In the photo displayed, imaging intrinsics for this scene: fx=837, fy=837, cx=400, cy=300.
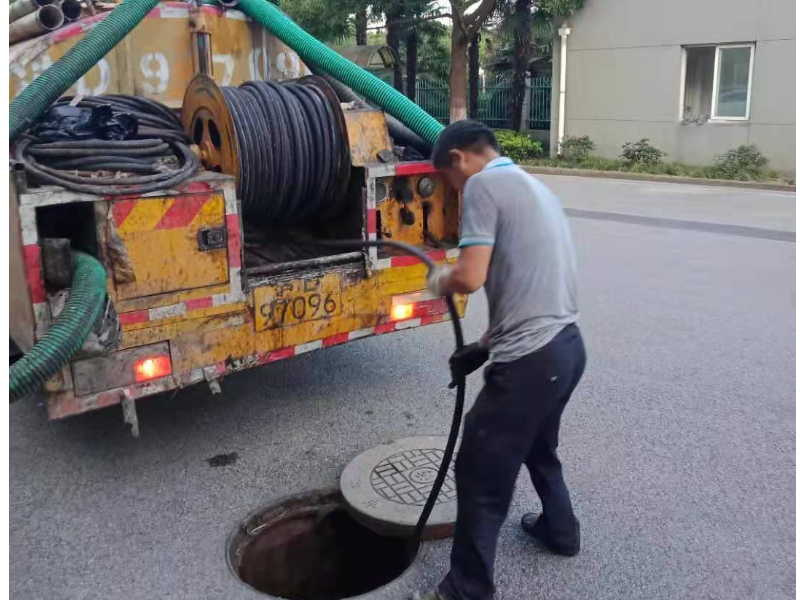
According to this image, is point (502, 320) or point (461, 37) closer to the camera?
point (502, 320)

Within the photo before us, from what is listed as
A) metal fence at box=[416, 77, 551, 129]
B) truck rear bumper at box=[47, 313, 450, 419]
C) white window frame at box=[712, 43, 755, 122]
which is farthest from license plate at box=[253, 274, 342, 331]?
metal fence at box=[416, 77, 551, 129]

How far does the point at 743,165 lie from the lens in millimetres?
15328

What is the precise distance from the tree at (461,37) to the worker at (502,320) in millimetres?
16655

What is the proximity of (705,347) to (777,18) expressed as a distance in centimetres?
1155

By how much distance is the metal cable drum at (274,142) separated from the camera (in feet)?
13.6

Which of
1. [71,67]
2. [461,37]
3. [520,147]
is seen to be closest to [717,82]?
[520,147]

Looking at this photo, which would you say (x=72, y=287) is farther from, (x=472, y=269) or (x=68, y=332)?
(x=472, y=269)

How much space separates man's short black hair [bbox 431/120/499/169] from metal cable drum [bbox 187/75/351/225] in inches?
62.0

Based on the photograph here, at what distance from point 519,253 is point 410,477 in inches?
59.1

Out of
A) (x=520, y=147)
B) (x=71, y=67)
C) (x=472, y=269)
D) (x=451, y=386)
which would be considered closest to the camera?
(x=472, y=269)

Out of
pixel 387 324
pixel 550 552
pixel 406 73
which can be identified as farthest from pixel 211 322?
pixel 406 73

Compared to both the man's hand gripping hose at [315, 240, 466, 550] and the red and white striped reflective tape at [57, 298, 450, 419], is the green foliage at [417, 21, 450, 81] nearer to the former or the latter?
the red and white striped reflective tape at [57, 298, 450, 419]

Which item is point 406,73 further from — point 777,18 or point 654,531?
point 654,531

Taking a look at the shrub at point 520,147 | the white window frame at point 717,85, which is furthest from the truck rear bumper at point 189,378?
the shrub at point 520,147
